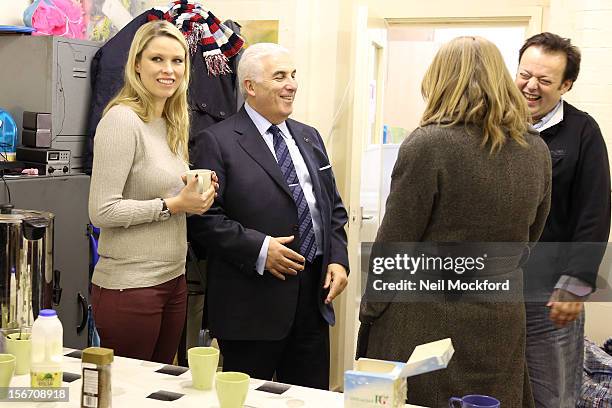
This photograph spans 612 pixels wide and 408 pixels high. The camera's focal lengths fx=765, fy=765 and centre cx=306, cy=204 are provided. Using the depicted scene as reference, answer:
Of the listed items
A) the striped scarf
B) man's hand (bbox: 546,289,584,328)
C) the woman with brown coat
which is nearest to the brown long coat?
the woman with brown coat

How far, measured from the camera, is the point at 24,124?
2.85 meters

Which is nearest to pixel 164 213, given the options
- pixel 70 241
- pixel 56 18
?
pixel 70 241

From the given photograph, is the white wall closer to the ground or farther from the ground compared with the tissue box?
farther from the ground

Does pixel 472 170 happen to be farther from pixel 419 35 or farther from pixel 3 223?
pixel 419 35

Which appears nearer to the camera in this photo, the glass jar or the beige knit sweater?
the glass jar

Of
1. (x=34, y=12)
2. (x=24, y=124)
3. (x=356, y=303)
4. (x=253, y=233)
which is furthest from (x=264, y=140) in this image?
(x=356, y=303)

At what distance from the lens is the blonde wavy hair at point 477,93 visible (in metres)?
1.80

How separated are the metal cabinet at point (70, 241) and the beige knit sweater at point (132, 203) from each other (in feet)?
1.70

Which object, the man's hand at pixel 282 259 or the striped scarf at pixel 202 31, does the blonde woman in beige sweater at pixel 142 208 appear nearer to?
the man's hand at pixel 282 259

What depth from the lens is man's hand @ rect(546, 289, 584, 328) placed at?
7.55 ft

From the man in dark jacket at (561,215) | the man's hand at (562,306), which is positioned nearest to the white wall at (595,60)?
the man in dark jacket at (561,215)

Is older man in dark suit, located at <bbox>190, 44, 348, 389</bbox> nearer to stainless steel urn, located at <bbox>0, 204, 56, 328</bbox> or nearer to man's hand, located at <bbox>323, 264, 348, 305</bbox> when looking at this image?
man's hand, located at <bbox>323, 264, 348, 305</bbox>

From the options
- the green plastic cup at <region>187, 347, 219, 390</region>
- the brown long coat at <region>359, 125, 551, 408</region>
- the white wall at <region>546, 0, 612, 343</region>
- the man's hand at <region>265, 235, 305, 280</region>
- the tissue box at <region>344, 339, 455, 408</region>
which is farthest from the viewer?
the white wall at <region>546, 0, 612, 343</region>

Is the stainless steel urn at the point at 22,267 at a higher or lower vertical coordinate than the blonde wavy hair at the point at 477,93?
lower
